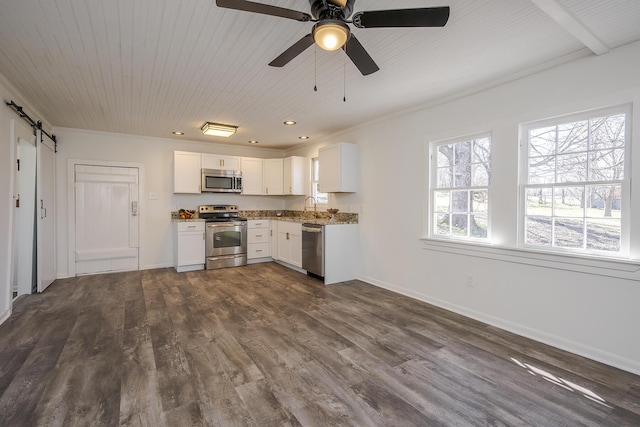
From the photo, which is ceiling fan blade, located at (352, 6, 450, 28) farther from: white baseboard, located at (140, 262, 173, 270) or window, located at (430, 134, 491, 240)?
white baseboard, located at (140, 262, 173, 270)

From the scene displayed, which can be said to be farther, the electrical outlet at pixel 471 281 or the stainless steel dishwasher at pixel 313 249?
the stainless steel dishwasher at pixel 313 249

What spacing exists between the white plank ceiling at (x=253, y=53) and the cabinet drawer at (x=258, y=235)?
103 inches

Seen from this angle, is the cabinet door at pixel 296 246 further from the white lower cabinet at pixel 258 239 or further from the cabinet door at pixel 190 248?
the cabinet door at pixel 190 248

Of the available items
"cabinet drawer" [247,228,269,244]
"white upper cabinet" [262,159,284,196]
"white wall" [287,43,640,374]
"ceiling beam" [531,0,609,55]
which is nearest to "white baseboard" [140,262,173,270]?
"cabinet drawer" [247,228,269,244]

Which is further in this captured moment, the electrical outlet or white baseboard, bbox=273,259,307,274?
white baseboard, bbox=273,259,307,274

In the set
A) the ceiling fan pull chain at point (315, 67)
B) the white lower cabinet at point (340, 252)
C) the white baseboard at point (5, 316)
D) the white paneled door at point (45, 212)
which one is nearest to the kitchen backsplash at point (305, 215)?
the white lower cabinet at point (340, 252)

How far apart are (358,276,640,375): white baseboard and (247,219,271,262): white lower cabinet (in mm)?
3310

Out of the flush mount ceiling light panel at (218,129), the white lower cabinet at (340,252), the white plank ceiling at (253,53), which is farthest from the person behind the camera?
the flush mount ceiling light panel at (218,129)

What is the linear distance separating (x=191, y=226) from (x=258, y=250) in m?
1.36

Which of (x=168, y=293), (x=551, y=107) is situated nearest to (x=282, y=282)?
(x=168, y=293)

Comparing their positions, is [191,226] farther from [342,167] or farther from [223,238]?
[342,167]

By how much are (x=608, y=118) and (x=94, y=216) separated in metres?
6.79

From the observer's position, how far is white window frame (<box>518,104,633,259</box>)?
7.63ft

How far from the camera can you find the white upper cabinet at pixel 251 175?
624 centimetres
